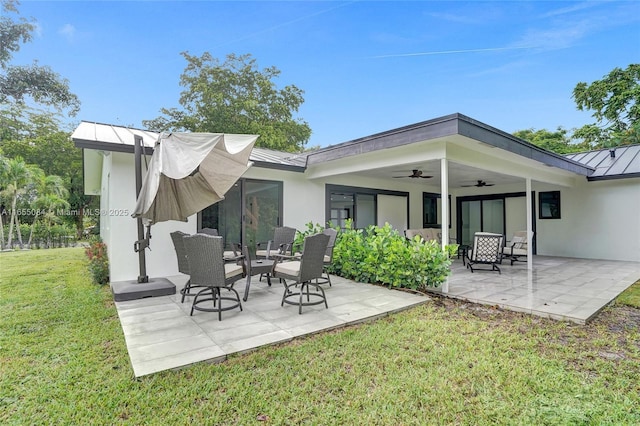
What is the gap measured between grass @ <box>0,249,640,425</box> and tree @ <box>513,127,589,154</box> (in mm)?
23622

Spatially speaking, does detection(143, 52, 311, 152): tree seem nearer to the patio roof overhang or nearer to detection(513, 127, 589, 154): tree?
the patio roof overhang

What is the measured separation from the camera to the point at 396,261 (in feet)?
18.7

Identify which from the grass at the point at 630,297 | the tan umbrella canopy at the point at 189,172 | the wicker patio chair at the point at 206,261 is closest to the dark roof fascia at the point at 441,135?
the tan umbrella canopy at the point at 189,172

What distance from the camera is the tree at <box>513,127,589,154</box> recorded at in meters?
22.8

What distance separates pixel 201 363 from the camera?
9.32 feet

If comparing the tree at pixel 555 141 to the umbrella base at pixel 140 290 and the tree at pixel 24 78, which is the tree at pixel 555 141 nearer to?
the umbrella base at pixel 140 290

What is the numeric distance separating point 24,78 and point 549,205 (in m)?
25.9

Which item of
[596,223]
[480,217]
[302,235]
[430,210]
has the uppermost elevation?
[430,210]

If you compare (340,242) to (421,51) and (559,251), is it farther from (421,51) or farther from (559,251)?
(421,51)

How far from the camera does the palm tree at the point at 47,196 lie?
16.4 metres

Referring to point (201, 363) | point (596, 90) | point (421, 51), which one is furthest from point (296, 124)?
point (201, 363)

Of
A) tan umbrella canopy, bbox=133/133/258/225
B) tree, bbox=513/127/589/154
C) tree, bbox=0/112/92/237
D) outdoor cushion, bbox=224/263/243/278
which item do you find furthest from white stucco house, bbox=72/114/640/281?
tree, bbox=513/127/589/154

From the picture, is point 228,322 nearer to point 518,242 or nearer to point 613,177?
point 518,242

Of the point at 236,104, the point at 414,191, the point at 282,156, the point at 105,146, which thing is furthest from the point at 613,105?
the point at 105,146
